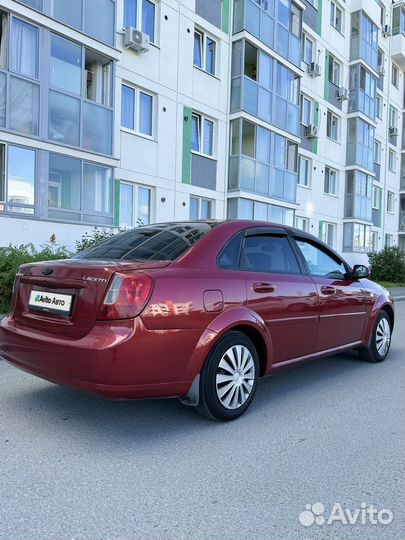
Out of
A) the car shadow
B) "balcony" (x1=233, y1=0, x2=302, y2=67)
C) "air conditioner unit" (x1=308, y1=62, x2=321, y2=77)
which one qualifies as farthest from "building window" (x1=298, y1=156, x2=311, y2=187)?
the car shadow

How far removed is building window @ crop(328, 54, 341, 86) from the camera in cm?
2311

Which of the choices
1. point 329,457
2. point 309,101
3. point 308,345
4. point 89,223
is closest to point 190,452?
point 329,457

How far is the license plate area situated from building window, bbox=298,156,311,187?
18763 mm

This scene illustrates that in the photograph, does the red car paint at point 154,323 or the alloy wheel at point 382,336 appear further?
the alloy wheel at point 382,336

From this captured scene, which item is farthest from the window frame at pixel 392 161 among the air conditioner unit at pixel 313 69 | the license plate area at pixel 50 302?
the license plate area at pixel 50 302

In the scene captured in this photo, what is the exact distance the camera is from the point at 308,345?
461 cm

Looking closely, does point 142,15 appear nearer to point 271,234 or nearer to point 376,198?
point 271,234

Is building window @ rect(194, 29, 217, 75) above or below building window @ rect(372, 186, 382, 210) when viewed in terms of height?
above

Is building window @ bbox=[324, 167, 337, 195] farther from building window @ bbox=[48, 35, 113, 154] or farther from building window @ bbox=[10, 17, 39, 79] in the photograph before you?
building window @ bbox=[10, 17, 39, 79]

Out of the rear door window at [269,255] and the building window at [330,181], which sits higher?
the building window at [330,181]

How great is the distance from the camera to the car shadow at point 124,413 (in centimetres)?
348

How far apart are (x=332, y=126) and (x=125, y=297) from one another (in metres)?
22.7

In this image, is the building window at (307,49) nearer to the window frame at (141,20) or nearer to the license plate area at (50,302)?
the window frame at (141,20)

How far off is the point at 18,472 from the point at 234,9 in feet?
56.2
